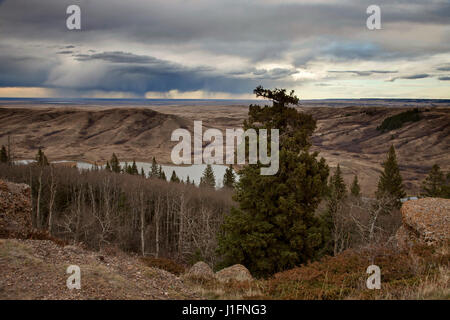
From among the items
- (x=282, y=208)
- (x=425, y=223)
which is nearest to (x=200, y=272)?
(x=282, y=208)

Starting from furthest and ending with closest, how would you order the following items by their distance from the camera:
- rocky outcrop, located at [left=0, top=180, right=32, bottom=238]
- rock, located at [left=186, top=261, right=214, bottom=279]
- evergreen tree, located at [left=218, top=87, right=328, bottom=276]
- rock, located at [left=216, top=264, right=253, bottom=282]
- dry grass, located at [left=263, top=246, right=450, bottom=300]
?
1. evergreen tree, located at [left=218, top=87, right=328, bottom=276]
2. rocky outcrop, located at [left=0, top=180, right=32, bottom=238]
3. rock, located at [left=216, top=264, right=253, bottom=282]
4. rock, located at [left=186, top=261, right=214, bottom=279]
5. dry grass, located at [left=263, top=246, right=450, bottom=300]

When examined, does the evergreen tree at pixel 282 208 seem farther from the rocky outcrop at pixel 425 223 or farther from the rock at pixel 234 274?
the rocky outcrop at pixel 425 223

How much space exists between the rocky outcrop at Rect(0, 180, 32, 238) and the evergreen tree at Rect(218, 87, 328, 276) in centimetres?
1089

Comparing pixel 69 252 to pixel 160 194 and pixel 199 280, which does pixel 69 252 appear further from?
pixel 160 194

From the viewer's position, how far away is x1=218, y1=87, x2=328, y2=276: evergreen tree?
17750 mm

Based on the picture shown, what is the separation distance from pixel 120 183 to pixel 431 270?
68753 millimetres

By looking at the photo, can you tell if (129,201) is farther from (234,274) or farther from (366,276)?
(366,276)

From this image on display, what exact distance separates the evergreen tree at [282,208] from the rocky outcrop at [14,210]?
10886 millimetres

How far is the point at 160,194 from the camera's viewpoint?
6444 cm

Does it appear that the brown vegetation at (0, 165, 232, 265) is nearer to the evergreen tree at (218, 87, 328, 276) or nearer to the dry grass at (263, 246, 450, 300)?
the evergreen tree at (218, 87, 328, 276)

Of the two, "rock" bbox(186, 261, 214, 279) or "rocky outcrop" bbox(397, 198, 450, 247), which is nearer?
"rock" bbox(186, 261, 214, 279)

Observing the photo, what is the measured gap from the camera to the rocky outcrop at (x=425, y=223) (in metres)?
13.3

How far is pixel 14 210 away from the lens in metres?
14.8

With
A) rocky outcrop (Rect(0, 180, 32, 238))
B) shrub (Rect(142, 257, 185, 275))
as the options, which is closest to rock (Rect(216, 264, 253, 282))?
shrub (Rect(142, 257, 185, 275))
